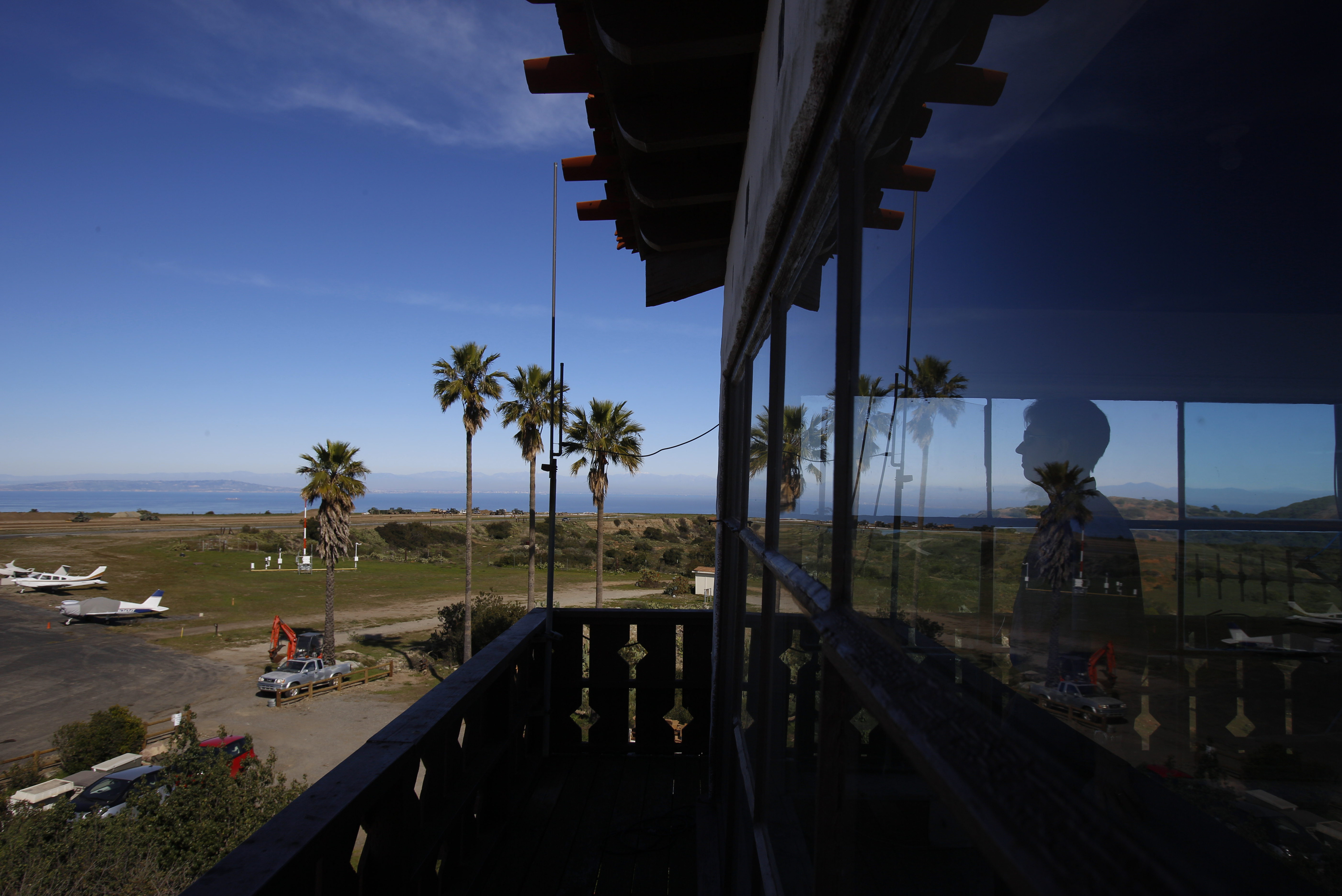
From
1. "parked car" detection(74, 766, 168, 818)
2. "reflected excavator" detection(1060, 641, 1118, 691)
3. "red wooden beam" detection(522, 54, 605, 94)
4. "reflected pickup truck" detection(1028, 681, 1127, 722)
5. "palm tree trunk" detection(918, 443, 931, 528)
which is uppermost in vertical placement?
"red wooden beam" detection(522, 54, 605, 94)

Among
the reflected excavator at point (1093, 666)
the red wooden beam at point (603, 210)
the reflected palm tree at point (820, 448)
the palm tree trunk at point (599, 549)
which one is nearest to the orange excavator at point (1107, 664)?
the reflected excavator at point (1093, 666)

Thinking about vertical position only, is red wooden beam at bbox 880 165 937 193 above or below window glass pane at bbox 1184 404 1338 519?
above

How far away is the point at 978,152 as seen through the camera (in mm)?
566

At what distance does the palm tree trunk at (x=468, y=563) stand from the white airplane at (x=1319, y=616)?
1768 cm

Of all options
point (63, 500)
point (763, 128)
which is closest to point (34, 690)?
point (763, 128)

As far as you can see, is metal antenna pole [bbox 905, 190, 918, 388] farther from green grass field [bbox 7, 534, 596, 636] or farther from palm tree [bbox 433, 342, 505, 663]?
green grass field [bbox 7, 534, 596, 636]

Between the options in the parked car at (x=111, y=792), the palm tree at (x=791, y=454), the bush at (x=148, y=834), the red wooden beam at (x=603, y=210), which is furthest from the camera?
the parked car at (x=111, y=792)

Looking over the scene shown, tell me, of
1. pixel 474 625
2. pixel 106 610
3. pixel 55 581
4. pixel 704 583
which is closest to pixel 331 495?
pixel 474 625

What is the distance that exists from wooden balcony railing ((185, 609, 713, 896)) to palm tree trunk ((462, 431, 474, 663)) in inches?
545

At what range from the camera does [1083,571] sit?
391 millimetres

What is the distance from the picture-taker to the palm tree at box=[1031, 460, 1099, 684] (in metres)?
0.40

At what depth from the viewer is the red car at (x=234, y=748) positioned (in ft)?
37.0

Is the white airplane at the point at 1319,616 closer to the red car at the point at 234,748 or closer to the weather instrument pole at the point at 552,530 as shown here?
the weather instrument pole at the point at 552,530

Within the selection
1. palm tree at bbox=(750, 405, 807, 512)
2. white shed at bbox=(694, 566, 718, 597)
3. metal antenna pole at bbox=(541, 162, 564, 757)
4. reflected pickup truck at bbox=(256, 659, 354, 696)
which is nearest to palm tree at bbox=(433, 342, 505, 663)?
reflected pickup truck at bbox=(256, 659, 354, 696)
